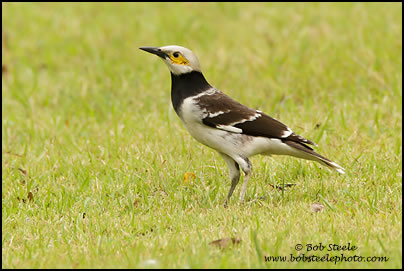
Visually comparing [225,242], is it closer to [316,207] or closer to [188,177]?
[316,207]

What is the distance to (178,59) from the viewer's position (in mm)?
7168

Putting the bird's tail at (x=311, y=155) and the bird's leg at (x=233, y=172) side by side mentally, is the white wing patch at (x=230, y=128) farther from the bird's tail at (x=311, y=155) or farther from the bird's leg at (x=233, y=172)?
the bird's tail at (x=311, y=155)

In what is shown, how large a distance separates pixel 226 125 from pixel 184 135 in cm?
225

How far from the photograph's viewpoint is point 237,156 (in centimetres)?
695

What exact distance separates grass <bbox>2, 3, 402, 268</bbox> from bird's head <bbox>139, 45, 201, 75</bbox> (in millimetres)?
1281

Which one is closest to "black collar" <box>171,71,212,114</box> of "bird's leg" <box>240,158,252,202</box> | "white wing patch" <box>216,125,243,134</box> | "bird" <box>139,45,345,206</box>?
"bird" <box>139,45,345,206</box>

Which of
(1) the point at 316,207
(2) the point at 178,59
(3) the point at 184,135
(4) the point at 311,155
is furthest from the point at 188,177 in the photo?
(1) the point at 316,207

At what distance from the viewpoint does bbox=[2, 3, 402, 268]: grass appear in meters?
5.69

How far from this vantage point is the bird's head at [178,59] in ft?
23.4

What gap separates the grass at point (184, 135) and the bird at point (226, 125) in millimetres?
434

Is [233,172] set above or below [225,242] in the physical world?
above

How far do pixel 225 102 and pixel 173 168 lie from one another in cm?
121

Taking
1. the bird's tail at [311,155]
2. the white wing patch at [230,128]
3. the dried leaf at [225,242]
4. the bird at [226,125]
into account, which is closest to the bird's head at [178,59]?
the bird at [226,125]

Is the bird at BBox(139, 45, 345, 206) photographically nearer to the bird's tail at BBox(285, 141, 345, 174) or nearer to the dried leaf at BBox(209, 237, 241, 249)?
the bird's tail at BBox(285, 141, 345, 174)
